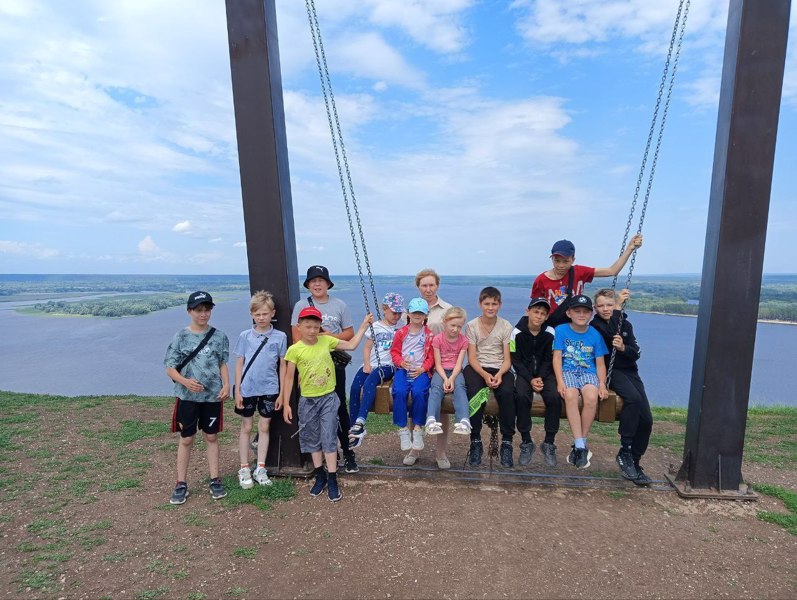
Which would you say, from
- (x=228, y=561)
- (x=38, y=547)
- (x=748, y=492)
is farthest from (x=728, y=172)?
(x=38, y=547)

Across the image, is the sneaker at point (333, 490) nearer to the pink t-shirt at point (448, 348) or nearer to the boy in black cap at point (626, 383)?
the pink t-shirt at point (448, 348)

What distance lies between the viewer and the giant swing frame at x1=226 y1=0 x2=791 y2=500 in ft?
12.1

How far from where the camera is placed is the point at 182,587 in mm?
2795

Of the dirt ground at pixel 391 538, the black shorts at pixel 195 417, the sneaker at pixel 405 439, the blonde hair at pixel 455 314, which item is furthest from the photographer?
the sneaker at pixel 405 439

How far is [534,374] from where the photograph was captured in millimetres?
4102

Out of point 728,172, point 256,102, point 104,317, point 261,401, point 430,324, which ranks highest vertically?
point 256,102

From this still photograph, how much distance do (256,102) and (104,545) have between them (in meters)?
3.68

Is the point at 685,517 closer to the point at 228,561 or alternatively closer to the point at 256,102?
the point at 228,561

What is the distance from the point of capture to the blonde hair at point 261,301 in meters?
4.03

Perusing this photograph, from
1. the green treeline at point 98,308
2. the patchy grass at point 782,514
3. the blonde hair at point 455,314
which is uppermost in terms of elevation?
the blonde hair at point 455,314

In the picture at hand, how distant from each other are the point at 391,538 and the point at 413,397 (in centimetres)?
113

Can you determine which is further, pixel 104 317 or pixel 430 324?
pixel 104 317

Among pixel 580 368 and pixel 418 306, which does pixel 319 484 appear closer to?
pixel 418 306

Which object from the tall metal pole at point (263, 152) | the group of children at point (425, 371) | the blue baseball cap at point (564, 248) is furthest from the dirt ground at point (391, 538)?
the blue baseball cap at point (564, 248)
